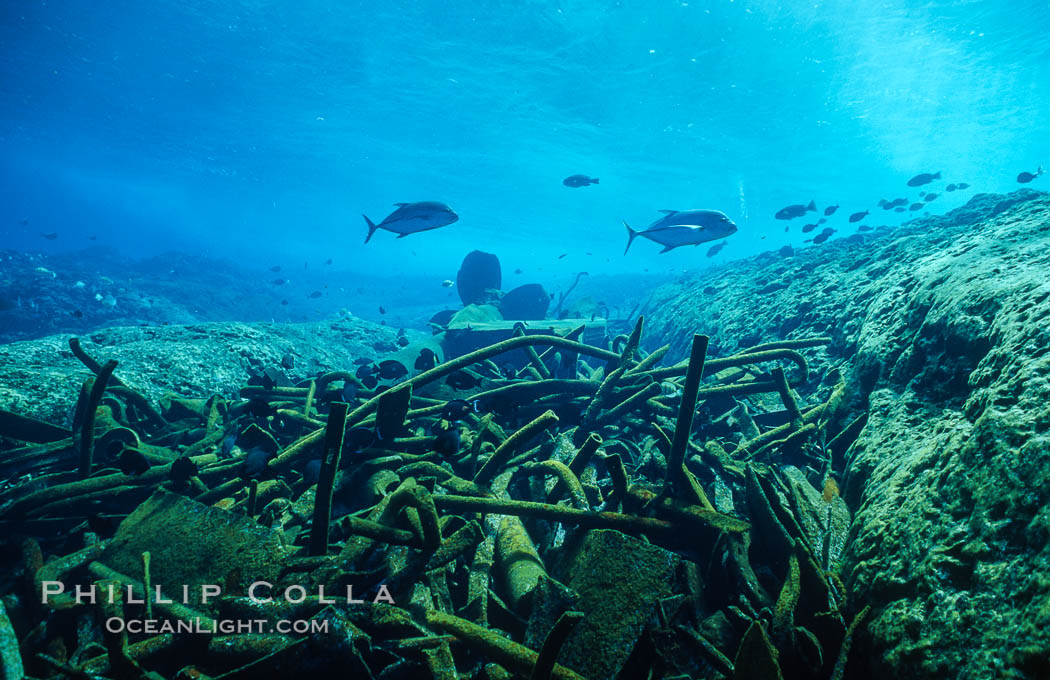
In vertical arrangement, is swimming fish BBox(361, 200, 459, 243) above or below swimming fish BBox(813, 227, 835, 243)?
below

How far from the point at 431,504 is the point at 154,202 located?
12326 cm

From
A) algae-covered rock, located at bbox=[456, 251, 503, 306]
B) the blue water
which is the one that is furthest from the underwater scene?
the blue water

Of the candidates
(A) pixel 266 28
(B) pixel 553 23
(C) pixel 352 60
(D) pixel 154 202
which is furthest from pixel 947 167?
(D) pixel 154 202

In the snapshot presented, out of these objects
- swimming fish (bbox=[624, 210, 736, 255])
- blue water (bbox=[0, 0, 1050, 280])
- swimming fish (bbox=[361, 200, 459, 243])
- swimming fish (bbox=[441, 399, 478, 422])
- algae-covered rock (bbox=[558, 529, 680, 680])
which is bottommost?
algae-covered rock (bbox=[558, 529, 680, 680])

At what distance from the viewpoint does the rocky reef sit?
4.09 feet

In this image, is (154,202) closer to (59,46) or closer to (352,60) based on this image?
(59,46)

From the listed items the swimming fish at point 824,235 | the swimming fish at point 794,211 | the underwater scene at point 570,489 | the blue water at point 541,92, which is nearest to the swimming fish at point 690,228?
the underwater scene at point 570,489

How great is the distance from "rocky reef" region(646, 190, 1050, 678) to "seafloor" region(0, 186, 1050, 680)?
0.01 m

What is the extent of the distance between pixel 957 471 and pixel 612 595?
161 cm

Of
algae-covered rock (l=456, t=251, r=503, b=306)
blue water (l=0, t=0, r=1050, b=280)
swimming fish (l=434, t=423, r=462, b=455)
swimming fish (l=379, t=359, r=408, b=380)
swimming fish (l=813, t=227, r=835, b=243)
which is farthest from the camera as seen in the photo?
blue water (l=0, t=0, r=1050, b=280)

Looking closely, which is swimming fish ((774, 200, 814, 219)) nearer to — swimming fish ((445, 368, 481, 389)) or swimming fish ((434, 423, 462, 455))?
swimming fish ((445, 368, 481, 389))

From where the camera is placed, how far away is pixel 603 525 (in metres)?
2.08

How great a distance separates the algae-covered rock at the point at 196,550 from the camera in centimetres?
174

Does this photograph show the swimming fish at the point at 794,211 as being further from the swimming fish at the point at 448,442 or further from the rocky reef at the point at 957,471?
the swimming fish at the point at 448,442
